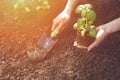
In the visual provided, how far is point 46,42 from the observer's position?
9.46 ft

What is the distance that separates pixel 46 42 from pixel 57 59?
0.64 feet

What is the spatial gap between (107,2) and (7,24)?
3.65 ft

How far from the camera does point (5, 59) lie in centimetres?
287

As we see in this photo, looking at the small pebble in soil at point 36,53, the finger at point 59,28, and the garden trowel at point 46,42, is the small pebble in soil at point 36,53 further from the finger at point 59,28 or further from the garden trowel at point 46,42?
the finger at point 59,28

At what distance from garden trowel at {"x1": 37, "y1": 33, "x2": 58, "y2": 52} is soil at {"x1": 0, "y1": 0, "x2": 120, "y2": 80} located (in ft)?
0.17

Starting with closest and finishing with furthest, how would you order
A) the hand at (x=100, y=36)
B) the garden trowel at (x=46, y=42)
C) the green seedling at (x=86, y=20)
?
1. the green seedling at (x=86, y=20)
2. the hand at (x=100, y=36)
3. the garden trowel at (x=46, y=42)

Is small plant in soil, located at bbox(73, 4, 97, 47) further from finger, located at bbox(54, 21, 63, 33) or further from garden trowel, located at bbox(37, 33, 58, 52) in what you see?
garden trowel, located at bbox(37, 33, 58, 52)

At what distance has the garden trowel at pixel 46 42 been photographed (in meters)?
2.87

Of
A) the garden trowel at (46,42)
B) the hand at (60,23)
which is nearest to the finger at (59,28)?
the hand at (60,23)

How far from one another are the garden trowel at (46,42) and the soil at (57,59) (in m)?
0.05

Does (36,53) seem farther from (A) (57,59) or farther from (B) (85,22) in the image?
(B) (85,22)

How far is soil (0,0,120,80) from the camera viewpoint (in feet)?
8.95

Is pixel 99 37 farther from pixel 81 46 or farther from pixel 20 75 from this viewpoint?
pixel 20 75

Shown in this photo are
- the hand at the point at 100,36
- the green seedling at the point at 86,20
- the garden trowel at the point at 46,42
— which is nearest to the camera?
the green seedling at the point at 86,20
